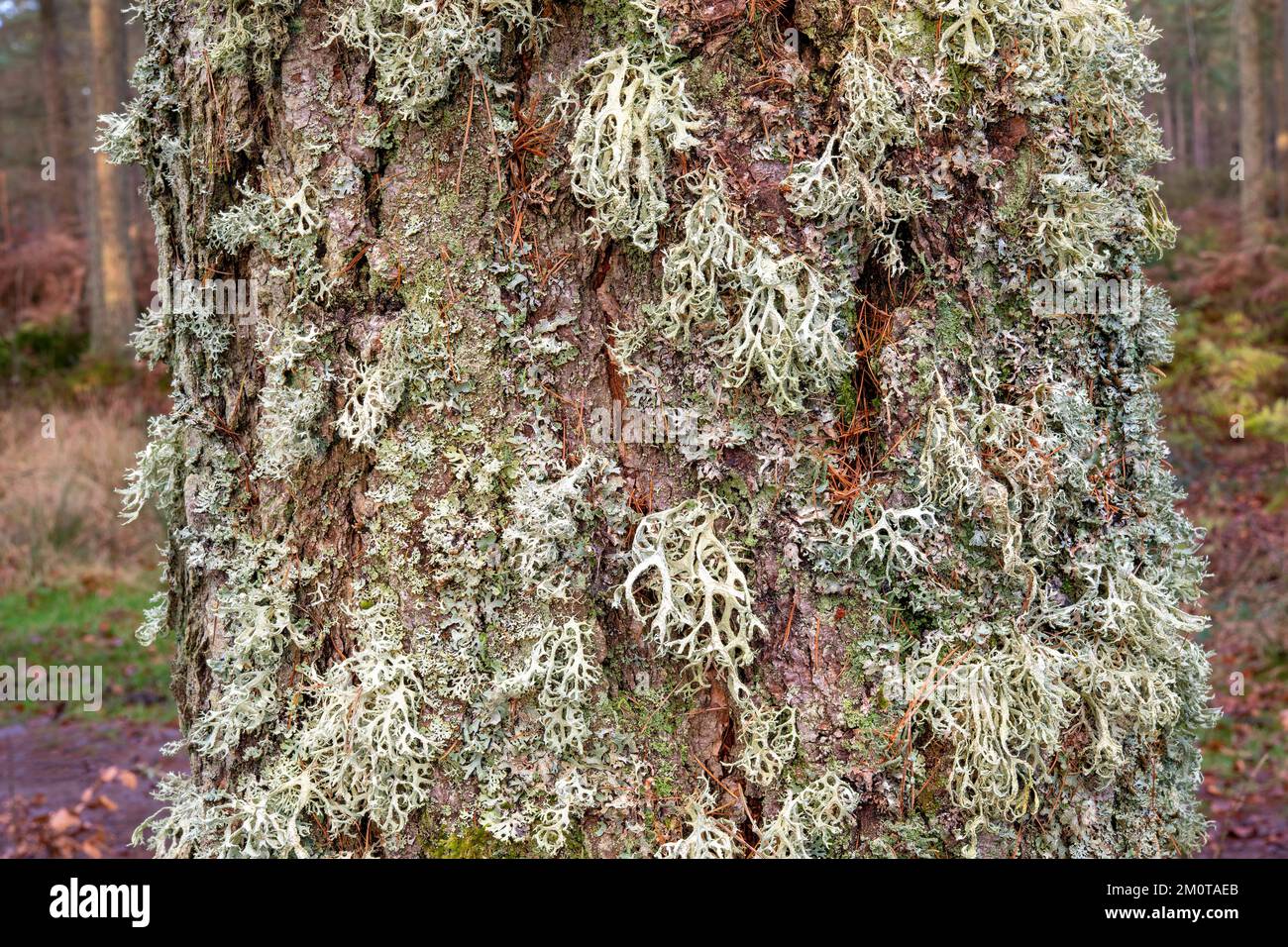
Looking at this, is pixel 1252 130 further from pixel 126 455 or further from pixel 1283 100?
pixel 126 455

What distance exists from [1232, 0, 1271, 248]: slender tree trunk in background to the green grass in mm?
14716

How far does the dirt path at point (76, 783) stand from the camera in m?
4.91

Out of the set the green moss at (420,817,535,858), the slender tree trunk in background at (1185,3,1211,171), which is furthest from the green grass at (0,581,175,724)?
the slender tree trunk in background at (1185,3,1211,171)

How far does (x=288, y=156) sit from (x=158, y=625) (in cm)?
95

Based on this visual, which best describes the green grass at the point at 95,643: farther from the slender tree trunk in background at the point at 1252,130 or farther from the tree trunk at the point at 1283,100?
the tree trunk at the point at 1283,100

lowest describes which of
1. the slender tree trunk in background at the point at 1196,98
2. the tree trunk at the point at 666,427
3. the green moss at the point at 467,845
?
the green moss at the point at 467,845

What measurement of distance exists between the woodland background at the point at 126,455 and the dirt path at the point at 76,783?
0.05 ft

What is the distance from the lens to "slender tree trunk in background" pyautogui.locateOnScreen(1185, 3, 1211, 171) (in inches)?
841

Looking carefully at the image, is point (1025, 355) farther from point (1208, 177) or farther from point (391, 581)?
point (1208, 177)

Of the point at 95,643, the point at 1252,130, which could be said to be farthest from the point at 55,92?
the point at 1252,130

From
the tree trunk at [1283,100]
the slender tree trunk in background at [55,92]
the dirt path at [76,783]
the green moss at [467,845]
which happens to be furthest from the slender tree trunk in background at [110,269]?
the tree trunk at [1283,100]

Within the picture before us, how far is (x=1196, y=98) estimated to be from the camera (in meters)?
30.5
